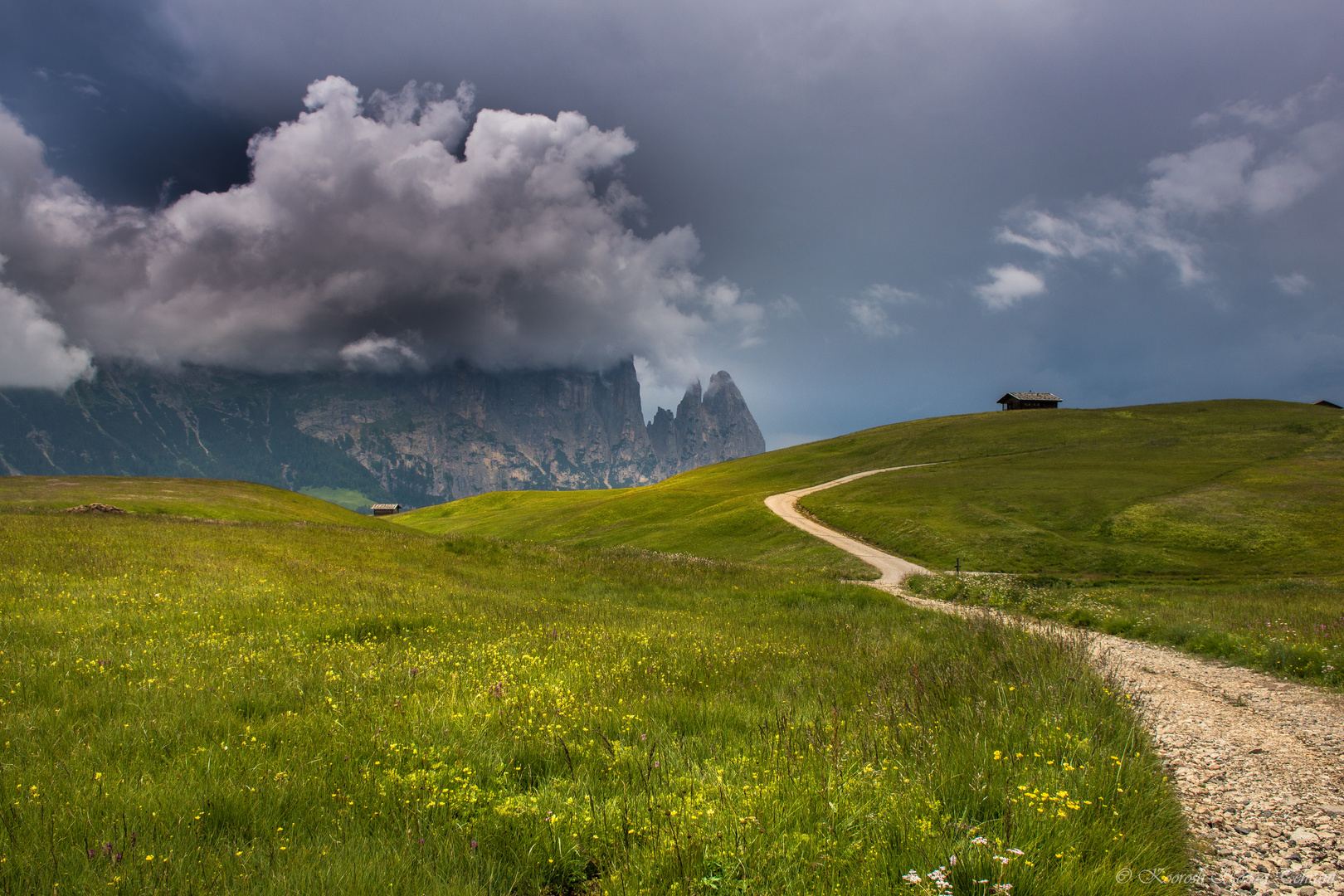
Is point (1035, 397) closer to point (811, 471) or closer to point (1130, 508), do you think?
point (811, 471)

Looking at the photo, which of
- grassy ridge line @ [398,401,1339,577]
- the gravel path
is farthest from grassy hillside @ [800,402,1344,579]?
the gravel path

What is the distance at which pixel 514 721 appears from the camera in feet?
19.0

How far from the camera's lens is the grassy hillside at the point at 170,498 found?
4653 cm

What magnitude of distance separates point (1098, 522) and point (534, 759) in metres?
58.4

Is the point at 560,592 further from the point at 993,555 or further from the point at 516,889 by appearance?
the point at 993,555

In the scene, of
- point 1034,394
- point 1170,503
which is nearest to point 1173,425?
point 1034,394

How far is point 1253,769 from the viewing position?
21.1 feet

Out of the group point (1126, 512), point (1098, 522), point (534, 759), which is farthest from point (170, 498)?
point (1126, 512)

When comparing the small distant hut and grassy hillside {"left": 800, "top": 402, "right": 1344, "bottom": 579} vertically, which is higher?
the small distant hut

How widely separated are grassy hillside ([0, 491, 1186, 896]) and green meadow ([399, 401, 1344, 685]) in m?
10.3

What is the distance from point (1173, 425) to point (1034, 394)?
52.5 metres

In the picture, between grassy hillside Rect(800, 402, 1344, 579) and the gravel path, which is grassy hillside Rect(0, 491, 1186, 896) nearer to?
the gravel path

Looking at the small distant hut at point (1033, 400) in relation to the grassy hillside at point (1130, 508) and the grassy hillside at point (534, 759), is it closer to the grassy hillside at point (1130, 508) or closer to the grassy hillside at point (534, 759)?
the grassy hillside at point (1130, 508)

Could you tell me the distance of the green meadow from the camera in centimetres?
1912
